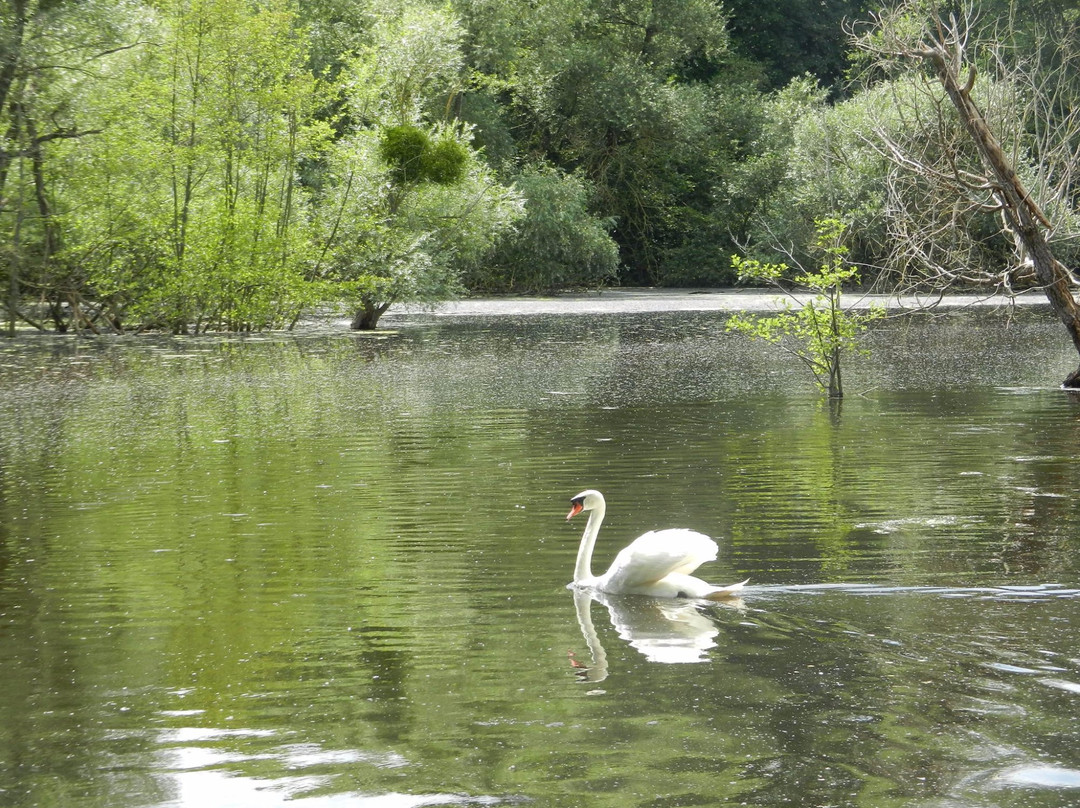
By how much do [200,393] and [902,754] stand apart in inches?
609

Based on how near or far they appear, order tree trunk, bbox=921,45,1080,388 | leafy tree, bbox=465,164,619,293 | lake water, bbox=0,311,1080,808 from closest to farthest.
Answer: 1. lake water, bbox=0,311,1080,808
2. tree trunk, bbox=921,45,1080,388
3. leafy tree, bbox=465,164,619,293

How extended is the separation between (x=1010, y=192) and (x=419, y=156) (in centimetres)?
1973

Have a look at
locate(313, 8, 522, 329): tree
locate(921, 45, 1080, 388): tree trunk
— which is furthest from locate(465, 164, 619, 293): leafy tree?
locate(921, 45, 1080, 388): tree trunk

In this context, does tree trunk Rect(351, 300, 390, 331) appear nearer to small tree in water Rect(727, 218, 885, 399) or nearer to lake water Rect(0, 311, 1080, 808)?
small tree in water Rect(727, 218, 885, 399)

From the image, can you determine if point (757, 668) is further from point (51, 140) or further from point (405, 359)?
point (51, 140)

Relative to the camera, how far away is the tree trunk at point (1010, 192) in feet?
54.1

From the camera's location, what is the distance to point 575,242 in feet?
153

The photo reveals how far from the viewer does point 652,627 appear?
24.0 ft

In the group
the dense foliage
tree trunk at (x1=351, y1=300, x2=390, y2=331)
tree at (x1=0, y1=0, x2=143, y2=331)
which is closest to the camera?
tree at (x1=0, y1=0, x2=143, y2=331)

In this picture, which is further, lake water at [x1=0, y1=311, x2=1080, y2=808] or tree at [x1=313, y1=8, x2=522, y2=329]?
tree at [x1=313, y1=8, x2=522, y2=329]

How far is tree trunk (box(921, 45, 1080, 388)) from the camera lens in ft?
54.1

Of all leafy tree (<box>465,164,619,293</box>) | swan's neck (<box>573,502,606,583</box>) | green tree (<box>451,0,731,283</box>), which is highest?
green tree (<box>451,0,731,283</box>)

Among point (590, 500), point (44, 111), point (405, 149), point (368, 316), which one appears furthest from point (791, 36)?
point (590, 500)

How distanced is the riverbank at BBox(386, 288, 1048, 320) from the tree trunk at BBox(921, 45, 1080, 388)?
19.9 metres
